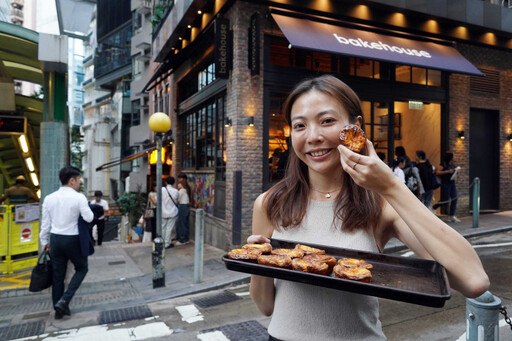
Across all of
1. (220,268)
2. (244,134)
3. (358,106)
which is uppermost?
(244,134)

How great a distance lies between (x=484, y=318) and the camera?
276 cm

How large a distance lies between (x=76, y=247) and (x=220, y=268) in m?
3.60

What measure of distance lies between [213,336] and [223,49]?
25.6 ft

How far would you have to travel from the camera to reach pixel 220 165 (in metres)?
11.9

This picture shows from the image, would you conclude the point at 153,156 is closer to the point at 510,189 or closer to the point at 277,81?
the point at 277,81

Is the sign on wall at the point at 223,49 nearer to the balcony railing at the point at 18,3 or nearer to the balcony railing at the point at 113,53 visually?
the balcony railing at the point at 113,53

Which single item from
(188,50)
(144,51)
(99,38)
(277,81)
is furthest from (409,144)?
(99,38)

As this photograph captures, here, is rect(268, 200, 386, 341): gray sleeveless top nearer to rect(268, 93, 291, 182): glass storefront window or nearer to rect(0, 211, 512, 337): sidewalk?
rect(0, 211, 512, 337): sidewalk

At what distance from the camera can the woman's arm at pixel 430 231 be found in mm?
1258

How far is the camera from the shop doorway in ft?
45.3

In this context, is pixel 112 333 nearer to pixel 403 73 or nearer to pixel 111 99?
pixel 403 73

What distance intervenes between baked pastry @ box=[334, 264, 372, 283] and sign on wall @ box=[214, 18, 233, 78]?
9214mm

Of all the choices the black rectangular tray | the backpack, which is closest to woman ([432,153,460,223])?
the backpack

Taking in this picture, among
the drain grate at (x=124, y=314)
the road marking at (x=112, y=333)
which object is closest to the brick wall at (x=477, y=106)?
the drain grate at (x=124, y=314)
